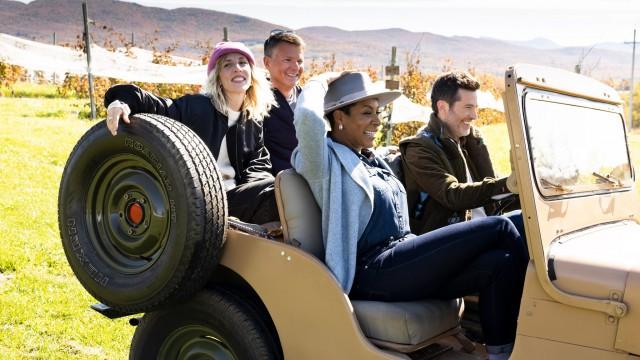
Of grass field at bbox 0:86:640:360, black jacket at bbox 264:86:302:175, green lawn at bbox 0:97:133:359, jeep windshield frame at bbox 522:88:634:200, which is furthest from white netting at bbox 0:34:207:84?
jeep windshield frame at bbox 522:88:634:200

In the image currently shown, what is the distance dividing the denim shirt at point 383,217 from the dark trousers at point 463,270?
4.0 inches

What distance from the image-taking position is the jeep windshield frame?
3084mm

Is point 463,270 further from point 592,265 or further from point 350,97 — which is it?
point 350,97

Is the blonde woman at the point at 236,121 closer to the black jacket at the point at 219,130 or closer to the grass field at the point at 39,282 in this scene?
the black jacket at the point at 219,130

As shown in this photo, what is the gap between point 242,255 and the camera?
3.53 meters

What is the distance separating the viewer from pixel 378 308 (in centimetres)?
332

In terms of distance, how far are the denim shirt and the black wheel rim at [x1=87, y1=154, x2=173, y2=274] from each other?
967 millimetres

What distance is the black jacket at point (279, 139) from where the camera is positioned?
190 inches

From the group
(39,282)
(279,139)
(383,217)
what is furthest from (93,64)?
(383,217)

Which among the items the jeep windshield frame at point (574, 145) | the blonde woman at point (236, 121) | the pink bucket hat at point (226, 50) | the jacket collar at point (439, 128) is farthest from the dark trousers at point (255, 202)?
the jeep windshield frame at point (574, 145)

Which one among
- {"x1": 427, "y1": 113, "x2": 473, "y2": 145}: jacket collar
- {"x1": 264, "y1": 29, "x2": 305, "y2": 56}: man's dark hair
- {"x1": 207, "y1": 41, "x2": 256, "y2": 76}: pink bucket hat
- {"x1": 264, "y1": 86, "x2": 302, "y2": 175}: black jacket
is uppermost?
{"x1": 264, "y1": 29, "x2": 305, "y2": 56}: man's dark hair

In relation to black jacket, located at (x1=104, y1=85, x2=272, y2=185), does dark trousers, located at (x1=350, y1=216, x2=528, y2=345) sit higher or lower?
lower

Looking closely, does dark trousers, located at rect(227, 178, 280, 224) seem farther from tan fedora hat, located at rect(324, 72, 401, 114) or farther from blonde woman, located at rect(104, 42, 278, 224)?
tan fedora hat, located at rect(324, 72, 401, 114)

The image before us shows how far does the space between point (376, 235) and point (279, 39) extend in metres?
2.34
